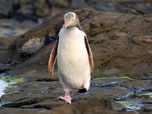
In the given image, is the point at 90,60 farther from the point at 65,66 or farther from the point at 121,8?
the point at 121,8

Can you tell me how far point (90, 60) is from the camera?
791cm

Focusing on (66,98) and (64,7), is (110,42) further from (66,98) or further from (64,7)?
(64,7)

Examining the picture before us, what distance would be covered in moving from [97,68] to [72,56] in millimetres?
2579

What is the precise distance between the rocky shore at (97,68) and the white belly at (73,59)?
0.29 m

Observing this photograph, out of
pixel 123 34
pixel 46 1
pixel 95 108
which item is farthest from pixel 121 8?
pixel 95 108

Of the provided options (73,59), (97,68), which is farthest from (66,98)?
(97,68)

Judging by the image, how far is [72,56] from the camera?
7.60 metres

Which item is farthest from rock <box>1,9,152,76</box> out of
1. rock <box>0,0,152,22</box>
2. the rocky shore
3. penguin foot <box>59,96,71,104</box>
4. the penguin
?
rock <box>0,0,152,22</box>

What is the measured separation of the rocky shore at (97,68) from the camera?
7422 mm

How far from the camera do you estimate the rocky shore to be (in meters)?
7.42

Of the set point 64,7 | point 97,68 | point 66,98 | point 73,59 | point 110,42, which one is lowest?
point 66,98

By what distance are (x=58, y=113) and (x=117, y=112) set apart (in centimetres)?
70

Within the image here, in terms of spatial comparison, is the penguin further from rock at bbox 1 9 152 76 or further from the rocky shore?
rock at bbox 1 9 152 76

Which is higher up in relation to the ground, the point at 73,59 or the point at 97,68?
the point at 73,59
